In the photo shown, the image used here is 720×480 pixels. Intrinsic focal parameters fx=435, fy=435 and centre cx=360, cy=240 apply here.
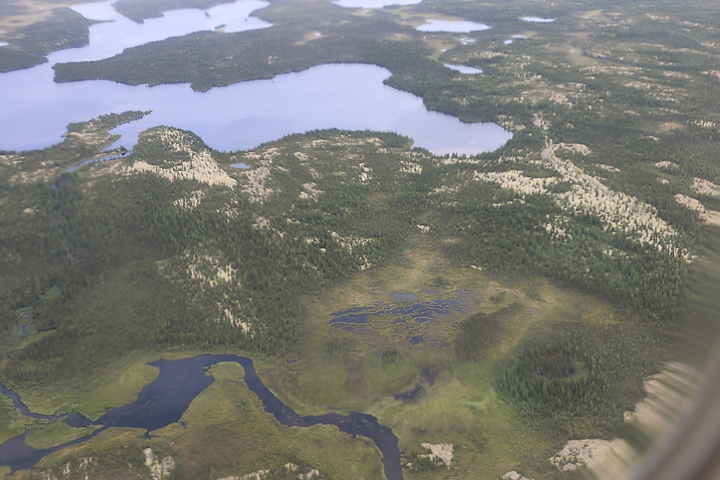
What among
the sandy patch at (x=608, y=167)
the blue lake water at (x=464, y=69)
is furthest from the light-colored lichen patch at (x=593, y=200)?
the blue lake water at (x=464, y=69)

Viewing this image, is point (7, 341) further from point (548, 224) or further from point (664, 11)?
point (664, 11)

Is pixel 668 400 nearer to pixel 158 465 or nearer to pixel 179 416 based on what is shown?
pixel 158 465

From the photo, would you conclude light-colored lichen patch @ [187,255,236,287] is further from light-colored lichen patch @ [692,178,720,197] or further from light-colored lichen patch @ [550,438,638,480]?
light-colored lichen patch @ [692,178,720,197]

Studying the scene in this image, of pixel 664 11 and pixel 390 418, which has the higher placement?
pixel 664 11

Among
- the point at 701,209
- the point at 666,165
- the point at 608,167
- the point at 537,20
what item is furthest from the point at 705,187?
the point at 537,20

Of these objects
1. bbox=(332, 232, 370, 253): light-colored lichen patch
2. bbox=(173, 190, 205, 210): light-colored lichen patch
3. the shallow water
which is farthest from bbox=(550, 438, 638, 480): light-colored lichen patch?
the shallow water

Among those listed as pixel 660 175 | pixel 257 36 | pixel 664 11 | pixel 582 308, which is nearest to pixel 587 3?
pixel 664 11

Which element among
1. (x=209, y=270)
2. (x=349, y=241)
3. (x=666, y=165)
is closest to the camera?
(x=209, y=270)
